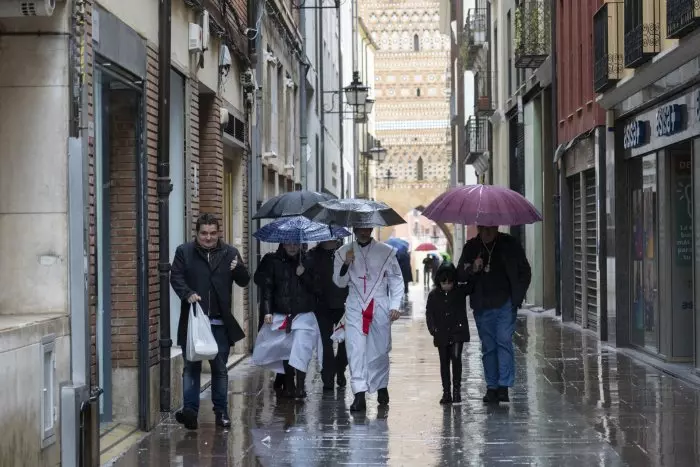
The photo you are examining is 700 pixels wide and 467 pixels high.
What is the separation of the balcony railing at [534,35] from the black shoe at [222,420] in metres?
18.2

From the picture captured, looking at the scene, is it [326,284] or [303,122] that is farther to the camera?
[303,122]

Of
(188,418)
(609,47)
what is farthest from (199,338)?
(609,47)

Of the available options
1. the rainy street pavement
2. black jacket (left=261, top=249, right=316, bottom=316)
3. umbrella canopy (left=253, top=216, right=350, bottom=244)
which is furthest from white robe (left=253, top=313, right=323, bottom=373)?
umbrella canopy (left=253, top=216, right=350, bottom=244)

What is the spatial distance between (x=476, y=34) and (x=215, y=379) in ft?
106

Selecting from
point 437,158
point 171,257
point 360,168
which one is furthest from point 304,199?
point 437,158

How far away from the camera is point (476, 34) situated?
42281mm

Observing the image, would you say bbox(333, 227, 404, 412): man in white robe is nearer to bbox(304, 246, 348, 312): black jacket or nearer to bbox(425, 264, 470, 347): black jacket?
bbox(425, 264, 470, 347): black jacket

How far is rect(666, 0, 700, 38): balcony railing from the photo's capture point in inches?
536

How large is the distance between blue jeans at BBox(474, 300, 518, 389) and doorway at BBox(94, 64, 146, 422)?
129 inches

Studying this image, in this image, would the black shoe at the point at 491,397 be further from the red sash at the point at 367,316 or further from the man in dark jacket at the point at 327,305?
the man in dark jacket at the point at 327,305

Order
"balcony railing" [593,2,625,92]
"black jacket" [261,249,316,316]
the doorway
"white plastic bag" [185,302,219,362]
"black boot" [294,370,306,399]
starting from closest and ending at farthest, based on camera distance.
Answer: "white plastic bag" [185,302,219,362], the doorway, "black jacket" [261,249,316,316], "black boot" [294,370,306,399], "balcony railing" [593,2,625,92]

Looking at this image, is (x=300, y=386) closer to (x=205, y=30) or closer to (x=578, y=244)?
(x=205, y=30)

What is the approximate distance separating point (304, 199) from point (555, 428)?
175 inches

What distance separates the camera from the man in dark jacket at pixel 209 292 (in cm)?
1091
